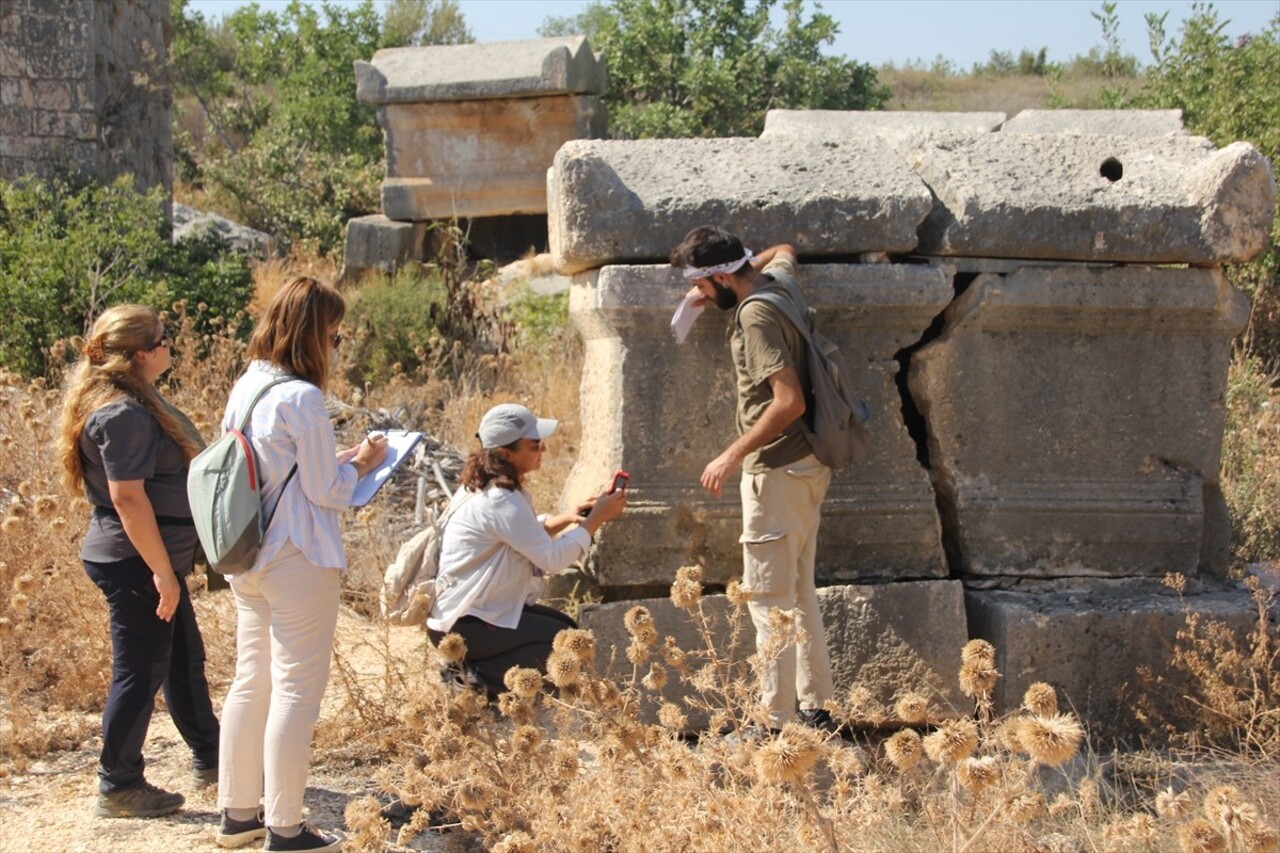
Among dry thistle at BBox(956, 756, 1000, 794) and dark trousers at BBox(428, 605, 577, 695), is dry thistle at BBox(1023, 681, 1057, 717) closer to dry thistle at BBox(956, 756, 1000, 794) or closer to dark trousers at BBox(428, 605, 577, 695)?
dry thistle at BBox(956, 756, 1000, 794)

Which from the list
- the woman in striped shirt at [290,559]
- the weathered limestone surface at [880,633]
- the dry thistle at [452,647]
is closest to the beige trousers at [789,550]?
the weathered limestone surface at [880,633]

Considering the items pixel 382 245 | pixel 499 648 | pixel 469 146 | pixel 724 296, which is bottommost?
pixel 499 648

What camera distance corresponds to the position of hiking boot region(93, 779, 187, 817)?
3725mm

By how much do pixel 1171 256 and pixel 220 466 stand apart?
306 cm

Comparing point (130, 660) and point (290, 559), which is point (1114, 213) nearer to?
point (290, 559)

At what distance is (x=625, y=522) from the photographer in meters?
4.41

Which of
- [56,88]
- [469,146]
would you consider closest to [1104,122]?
[469,146]

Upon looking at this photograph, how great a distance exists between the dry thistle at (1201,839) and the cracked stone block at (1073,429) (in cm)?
236

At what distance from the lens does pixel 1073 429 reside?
4523 mm

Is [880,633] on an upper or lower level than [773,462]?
lower

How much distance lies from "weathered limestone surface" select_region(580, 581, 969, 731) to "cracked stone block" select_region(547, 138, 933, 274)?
113 centimetres

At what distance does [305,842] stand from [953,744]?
1782 millimetres

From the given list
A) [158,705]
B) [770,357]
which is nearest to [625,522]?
[770,357]

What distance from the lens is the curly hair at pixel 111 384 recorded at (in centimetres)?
362
